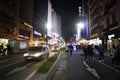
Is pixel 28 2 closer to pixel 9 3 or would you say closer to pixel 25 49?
pixel 9 3

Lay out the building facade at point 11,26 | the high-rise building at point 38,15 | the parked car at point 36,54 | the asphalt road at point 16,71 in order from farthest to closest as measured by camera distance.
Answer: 1. the high-rise building at point 38,15
2. the building facade at point 11,26
3. the parked car at point 36,54
4. the asphalt road at point 16,71

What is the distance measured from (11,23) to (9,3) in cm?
533

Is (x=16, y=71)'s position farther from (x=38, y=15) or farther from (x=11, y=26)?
(x=38, y=15)

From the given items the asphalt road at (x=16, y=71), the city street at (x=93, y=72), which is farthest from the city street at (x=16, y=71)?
the city street at (x=93, y=72)

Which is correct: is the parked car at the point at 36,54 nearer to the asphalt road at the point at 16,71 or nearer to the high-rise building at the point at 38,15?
the asphalt road at the point at 16,71

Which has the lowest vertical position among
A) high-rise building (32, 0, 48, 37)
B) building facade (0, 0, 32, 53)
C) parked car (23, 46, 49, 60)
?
parked car (23, 46, 49, 60)

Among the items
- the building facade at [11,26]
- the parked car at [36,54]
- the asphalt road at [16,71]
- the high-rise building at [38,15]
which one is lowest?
the asphalt road at [16,71]

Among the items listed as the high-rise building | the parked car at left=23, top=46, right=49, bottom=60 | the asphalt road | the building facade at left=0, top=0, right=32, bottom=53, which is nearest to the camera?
the asphalt road

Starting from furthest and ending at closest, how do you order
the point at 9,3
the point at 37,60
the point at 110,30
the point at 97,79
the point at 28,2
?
1. the point at 28,2
2. the point at 9,3
3. the point at 110,30
4. the point at 37,60
5. the point at 97,79

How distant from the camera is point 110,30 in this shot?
5384cm

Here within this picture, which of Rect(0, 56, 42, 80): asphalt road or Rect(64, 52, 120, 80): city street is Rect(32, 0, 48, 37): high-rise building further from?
Rect(64, 52, 120, 80): city street

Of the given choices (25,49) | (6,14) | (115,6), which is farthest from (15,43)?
(115,6)

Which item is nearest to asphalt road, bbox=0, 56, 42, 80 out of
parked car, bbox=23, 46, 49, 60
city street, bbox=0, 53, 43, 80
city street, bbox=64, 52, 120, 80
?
city street, bbox=0, 53, 43, 80

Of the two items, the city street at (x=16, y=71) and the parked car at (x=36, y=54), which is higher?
the parked car at (x=36, y=54)
